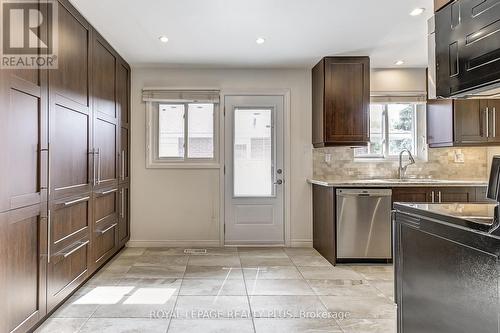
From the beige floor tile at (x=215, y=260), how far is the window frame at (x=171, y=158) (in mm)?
1221

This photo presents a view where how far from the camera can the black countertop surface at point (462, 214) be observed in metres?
1.34

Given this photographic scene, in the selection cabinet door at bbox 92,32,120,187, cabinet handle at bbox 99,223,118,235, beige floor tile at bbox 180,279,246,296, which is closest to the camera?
beige floor tile at bbox 180,279,246,296

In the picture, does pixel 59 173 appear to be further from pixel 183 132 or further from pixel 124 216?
pixel 183 132

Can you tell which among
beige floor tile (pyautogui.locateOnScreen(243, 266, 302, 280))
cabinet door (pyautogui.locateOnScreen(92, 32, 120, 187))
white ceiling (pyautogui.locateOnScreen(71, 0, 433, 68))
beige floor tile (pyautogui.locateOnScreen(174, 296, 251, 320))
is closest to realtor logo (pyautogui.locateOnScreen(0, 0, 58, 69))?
white ceiling (pyautogui.locateOnScreen(71, 0, 433, 68))

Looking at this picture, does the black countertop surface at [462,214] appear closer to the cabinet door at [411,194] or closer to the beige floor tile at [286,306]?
the beige floor tile at [286,306]

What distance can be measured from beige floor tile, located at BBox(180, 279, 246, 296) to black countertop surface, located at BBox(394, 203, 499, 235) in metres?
1.80

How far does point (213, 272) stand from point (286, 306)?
1.11 m

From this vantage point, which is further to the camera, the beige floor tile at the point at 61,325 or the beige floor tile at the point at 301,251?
the beige floor tile at the point at 301,251

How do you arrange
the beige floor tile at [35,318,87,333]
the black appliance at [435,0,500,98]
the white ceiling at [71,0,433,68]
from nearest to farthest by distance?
the black appliance at [435,0,500,98] < the beige floor tile at [35,318,87,333] < the white ceiling at [71,0,433,68]

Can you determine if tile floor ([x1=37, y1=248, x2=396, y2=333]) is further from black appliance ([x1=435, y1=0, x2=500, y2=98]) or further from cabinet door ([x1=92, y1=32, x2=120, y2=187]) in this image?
black appliance ([x1=435, y1=0, x2=500, y2=98])

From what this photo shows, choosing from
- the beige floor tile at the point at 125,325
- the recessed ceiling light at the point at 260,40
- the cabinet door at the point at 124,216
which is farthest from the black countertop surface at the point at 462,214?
the cabinet door at the point at 124,216

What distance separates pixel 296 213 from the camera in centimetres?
494

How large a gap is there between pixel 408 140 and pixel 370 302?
2.80 metres

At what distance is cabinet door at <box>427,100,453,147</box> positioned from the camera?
4367mm
